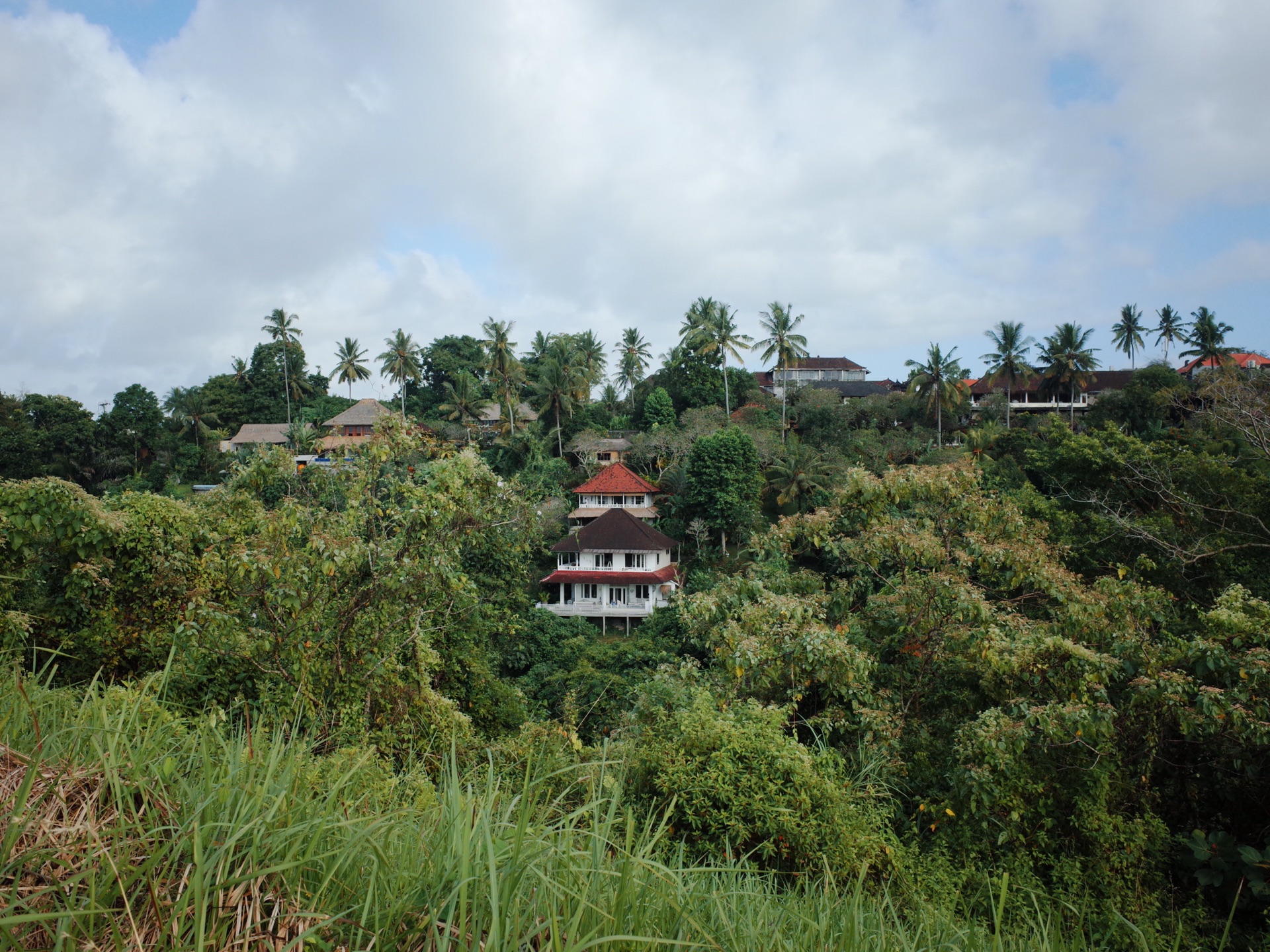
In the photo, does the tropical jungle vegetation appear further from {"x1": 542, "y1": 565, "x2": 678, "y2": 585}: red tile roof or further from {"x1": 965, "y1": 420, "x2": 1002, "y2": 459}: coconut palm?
{"x1": 965, "y1": 420, "x2": 1002, "y2": 459}: coconut palm

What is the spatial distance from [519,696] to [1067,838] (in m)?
7.20

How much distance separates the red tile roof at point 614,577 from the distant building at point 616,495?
14.4 ft

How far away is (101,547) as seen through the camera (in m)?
5.52

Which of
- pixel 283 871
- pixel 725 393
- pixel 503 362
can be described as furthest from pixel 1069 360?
pixel 283 871

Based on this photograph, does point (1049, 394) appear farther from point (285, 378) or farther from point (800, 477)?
point (285, 378)

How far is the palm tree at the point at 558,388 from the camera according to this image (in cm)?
3512

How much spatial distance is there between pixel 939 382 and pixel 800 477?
403 inches

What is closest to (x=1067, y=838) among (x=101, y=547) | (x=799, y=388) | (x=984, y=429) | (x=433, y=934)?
(x=433, y=934)

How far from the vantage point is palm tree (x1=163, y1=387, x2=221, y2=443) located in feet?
135

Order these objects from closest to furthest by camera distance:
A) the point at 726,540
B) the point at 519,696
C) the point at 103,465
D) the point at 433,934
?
1. the point at 433,934
2. the point at 519,696
3. the point at 726,540
4. the point at 103,465

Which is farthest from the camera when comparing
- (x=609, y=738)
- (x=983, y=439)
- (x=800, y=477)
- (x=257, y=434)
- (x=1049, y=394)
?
(x=257, y=434)

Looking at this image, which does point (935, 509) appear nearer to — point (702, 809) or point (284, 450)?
point (702, 809)

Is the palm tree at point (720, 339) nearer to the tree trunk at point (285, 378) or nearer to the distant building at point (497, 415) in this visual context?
the distant building at point (497, 415)

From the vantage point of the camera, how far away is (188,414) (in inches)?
1633
